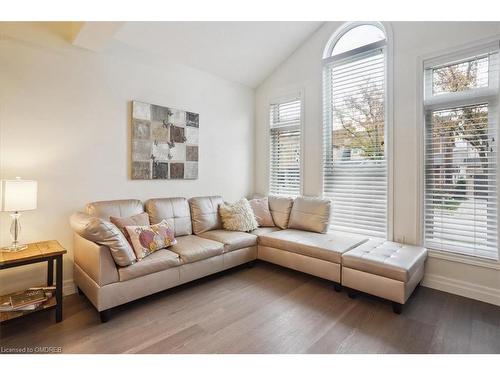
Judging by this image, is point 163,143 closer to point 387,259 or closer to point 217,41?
point 217,41

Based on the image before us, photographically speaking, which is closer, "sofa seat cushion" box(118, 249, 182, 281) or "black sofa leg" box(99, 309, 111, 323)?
"black sofa leg" box(99, 309, 111, 323)

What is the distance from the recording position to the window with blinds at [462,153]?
255cm

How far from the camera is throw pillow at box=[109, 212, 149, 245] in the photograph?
2.52 m

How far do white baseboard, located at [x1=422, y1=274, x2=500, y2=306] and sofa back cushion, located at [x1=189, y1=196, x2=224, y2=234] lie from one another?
2.51 metres

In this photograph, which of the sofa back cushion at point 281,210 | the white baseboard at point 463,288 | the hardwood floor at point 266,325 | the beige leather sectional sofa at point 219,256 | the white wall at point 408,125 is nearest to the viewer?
the hardwood floor at point 266,325

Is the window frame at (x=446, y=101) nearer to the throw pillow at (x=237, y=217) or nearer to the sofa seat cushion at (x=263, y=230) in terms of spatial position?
the sofa seat cushion at (x=263, y=230)

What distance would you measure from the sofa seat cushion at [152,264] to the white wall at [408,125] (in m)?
2.17

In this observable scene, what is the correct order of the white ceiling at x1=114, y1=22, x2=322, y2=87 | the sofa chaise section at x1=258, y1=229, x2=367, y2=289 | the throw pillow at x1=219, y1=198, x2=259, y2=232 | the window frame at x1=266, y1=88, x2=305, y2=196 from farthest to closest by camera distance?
1. the window frame at x1=266, y1=88, x2=305, y2=196
2. the throw pillow at x1=219, y1=198, x2=259, y2=232
3. the white ceiling at x1=114, y1=22, x2=322, y2=87
4. the sofa chaise section at x1=258, y1=229, x2=367, y2=289

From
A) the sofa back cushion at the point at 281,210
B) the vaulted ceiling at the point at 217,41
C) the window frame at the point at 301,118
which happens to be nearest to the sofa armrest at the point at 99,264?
the vaulted ceiling at the point at 217,41

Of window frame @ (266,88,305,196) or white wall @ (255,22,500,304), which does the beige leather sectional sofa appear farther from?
window frame @ (266,88,305,196)

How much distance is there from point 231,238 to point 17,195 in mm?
2013

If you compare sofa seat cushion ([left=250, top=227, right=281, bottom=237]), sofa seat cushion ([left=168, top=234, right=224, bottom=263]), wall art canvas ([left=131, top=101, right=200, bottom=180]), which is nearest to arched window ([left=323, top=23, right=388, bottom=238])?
sofa seat cushion ([left=250, top=227, right=281, bottom=237])
